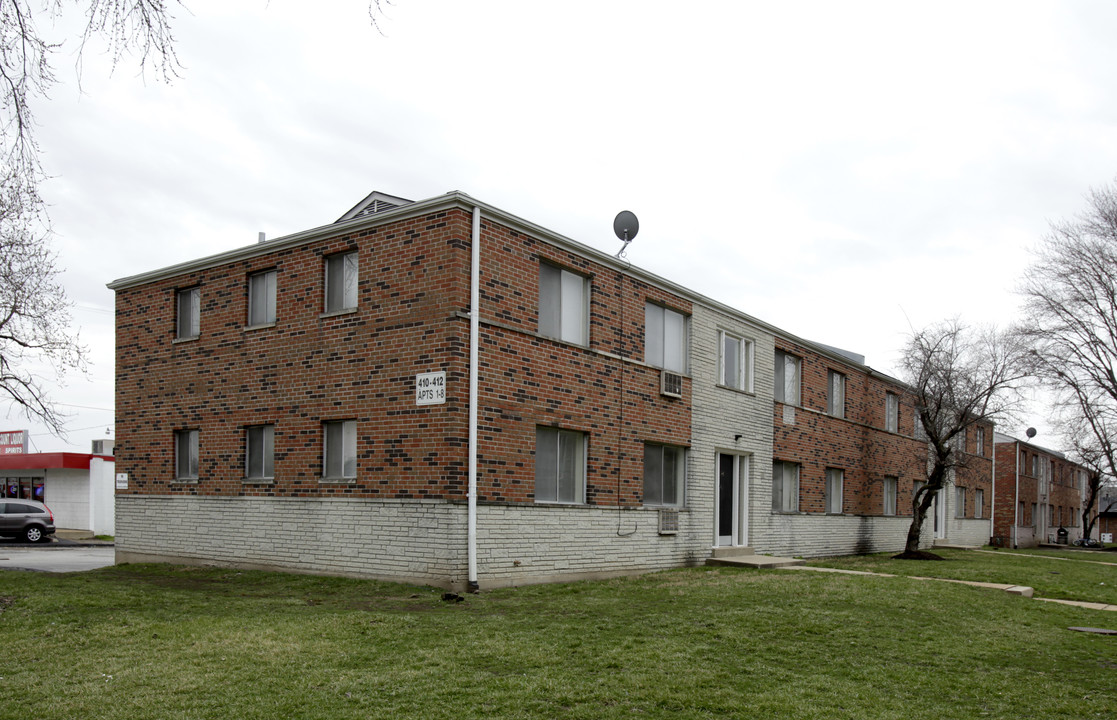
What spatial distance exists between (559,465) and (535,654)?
718 centimetres

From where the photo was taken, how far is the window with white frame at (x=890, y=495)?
1160 inches

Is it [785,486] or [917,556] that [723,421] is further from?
[917,556]

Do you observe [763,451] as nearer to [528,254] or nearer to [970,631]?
[528,254]

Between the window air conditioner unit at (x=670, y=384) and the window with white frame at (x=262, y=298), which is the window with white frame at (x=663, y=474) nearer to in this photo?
the window air conditioner unit at (x=670, y=384)

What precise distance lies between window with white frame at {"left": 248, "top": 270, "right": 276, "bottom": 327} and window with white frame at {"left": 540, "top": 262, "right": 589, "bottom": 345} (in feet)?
15.9

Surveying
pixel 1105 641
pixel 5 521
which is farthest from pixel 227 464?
pixel 5 521

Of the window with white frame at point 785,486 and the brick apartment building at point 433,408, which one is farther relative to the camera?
the window with white frame at point 785,486

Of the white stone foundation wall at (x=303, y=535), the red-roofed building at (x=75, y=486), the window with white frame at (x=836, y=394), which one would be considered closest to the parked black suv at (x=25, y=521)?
the red-roofed building at (x=75, y=486)

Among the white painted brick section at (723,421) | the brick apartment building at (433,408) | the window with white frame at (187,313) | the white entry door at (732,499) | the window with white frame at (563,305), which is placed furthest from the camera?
the white entry door at (732,499)

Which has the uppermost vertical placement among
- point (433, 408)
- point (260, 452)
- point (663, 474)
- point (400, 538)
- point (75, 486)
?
point (433, 408)

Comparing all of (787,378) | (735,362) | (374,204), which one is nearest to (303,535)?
(374,204)

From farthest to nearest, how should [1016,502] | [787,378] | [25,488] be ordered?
[1016,502], [25,488], [787,378]

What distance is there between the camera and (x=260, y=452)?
1631cm

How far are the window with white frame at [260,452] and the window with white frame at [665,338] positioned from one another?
7040 millimetres
